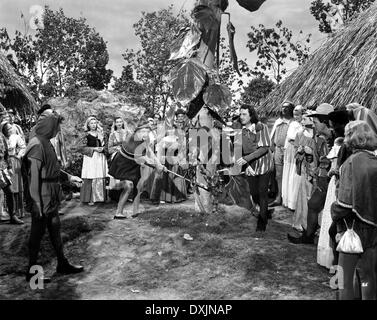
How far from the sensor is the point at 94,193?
7.92 m

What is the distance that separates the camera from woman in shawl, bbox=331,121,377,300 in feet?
9.20

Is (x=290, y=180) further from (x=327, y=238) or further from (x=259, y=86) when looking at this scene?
(x=259, y=86)

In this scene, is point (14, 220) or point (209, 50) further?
point (14, 220)

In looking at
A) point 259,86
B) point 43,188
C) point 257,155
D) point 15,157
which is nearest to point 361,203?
point 257,155

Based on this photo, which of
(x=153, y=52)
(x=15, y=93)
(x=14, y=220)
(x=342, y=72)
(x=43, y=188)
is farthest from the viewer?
(x=153, y=52)

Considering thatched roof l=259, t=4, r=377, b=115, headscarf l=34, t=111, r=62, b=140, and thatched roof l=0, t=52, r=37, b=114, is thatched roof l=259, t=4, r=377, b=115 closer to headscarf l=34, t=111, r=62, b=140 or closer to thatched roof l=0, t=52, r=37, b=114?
headscarf l=34, t=111, r=62, b=140

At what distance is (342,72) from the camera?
6590 millimetres

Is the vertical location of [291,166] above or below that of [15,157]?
below

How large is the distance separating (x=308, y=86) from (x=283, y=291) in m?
4.61

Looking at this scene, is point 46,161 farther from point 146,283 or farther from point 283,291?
point 283,291

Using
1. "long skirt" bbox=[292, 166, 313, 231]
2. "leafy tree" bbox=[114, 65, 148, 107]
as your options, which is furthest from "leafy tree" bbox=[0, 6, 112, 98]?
"long skirt" bbox=[292, 166, 313, 231]

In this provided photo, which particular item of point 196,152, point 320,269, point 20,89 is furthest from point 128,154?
point 20,89

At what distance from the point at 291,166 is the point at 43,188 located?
392 centimetres
